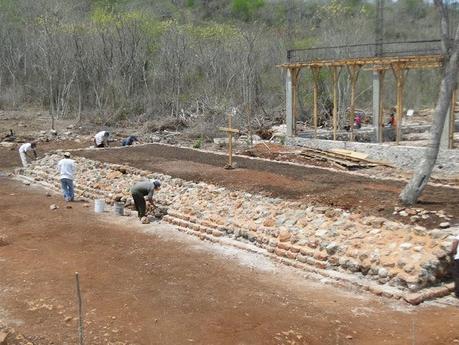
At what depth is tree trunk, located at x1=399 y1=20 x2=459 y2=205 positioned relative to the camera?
10906mm

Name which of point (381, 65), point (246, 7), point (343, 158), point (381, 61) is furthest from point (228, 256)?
point (246, 7)

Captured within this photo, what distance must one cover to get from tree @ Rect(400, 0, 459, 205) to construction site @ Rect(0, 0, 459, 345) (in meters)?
0.08

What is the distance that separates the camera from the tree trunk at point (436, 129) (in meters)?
10.9

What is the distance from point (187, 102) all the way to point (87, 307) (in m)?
30.2

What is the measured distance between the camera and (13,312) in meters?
8.21

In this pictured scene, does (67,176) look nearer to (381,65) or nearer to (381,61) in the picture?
(381,61)

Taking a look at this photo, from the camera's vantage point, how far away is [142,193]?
13.6 meters

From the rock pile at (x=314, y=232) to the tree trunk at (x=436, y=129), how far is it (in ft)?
2.90

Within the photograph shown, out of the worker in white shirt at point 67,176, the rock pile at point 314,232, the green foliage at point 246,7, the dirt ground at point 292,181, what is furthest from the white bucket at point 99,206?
the green foliage at point 246,7

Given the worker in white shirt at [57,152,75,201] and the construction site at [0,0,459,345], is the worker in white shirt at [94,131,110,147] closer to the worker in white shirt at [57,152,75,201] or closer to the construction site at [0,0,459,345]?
the construction site at [0,0,459,345]

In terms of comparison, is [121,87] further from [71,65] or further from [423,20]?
[423,20]

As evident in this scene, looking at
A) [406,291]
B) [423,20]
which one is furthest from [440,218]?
[423,20]

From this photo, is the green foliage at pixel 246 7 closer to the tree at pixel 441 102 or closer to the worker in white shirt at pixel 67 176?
the worker in white shirt at pixel 67 176

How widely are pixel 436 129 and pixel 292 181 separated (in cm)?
409
